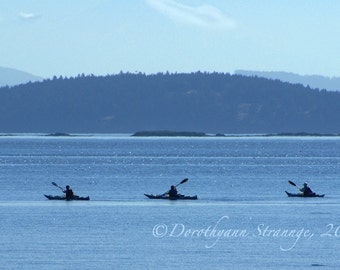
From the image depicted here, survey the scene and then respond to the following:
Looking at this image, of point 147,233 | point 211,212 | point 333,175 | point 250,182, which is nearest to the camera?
point 147,233

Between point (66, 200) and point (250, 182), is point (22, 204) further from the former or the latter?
point (250, 182)

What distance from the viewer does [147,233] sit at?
176 ft

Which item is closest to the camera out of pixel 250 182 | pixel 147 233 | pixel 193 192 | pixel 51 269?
pixel 51 269

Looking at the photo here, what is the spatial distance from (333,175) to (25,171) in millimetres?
31066

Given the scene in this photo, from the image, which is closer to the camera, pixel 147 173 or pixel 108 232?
pixel 108 232

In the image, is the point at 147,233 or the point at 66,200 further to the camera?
the point at 66,200

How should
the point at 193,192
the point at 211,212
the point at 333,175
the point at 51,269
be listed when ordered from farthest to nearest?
the point at 333,175
the point at 193,192
the point at 211,212
the point at 51,269

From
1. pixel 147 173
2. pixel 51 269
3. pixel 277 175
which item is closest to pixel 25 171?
pixel 147 173

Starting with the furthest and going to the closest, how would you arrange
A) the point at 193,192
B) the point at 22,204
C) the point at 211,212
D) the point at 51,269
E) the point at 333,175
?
A: the point at 333,175 < the point at 193,192 < the point at 22,204 < the point at 211,212 < the point at 51,269

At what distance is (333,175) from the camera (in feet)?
383

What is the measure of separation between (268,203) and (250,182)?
27.4 meters

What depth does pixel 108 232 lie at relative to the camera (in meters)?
53.8

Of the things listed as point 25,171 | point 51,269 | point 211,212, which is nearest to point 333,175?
point 25,171

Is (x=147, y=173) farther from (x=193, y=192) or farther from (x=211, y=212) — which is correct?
(x=211, y=212)
